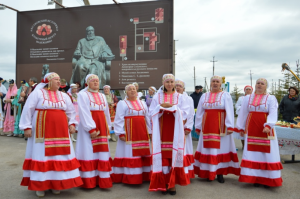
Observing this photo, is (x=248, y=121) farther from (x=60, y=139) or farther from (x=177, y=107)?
(x=60, y=139)

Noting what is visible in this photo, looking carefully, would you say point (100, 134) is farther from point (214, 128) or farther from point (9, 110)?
point (9, 110)

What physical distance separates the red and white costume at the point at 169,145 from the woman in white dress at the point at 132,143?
579 mm

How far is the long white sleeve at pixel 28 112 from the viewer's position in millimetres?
4234

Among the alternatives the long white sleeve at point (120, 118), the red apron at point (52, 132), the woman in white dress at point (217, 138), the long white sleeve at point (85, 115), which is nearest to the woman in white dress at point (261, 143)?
the woman in white dress at point (217, 138)

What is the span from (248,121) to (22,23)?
12.2m

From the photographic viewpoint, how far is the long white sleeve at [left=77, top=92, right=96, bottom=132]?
4.57 metres

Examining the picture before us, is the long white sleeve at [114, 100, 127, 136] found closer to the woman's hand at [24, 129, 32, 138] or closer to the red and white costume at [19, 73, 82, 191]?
the red and white costume at [19, 73, 82, 191]

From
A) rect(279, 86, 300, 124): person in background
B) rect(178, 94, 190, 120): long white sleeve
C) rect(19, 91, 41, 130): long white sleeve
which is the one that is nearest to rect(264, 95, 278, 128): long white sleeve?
rect(178, 94, 190, 120): long white sleeve

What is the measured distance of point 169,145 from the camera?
4.41m

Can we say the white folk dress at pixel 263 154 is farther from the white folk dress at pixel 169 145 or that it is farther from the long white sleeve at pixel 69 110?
the long white sleeve at pixel 69 110

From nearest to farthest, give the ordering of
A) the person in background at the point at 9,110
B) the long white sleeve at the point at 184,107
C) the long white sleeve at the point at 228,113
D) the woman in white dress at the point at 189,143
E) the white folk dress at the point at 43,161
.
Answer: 1. the white folk dress at the point at 43,161
2. the long white sleeve at the point at 184,107
3. the woman in white dress at the point at 189,143
4. the long white sleeve at the point at 228,113
5. the person in background at the point at 9,110

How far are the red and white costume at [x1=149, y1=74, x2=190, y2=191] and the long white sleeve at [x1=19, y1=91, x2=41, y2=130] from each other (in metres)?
1.90

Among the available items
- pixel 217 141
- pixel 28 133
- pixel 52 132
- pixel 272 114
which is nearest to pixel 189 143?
pixel 217 141

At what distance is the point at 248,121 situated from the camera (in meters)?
5.09
